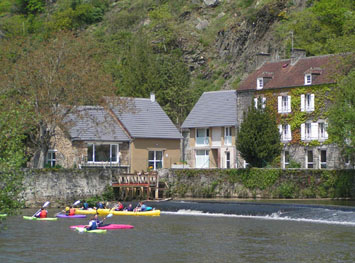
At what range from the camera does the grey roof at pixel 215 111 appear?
246ft

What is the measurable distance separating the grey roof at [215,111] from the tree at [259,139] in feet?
36.2

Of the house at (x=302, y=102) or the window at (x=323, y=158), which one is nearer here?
the house at (x=302, y=102)

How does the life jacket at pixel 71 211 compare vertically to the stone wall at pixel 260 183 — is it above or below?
below

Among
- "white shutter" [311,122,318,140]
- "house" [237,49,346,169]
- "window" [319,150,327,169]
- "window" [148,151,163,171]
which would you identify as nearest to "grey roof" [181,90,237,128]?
"house" [237,49,346,169]

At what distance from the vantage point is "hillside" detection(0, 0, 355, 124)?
283 feet

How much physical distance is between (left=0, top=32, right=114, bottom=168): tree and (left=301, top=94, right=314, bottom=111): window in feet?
58.3

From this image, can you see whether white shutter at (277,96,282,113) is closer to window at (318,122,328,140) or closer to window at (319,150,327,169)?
window at (318,122,328,140)

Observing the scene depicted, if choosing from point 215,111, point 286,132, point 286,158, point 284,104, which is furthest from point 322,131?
point 215,111

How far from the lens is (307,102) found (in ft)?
225

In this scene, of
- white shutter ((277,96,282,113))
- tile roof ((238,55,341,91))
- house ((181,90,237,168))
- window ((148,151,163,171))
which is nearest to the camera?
tile roof ((238,55,341,91))

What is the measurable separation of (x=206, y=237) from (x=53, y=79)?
82.7 feet

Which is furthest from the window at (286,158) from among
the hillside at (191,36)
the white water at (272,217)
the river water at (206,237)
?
the white water at (272,217)

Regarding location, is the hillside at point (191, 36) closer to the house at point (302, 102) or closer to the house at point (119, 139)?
the house at point (302, 102)

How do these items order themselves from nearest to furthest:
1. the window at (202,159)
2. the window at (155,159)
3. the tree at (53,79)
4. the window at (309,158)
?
the tree at (53,79), the window at (309,158), the window at (155,159), the window at (202,159)
